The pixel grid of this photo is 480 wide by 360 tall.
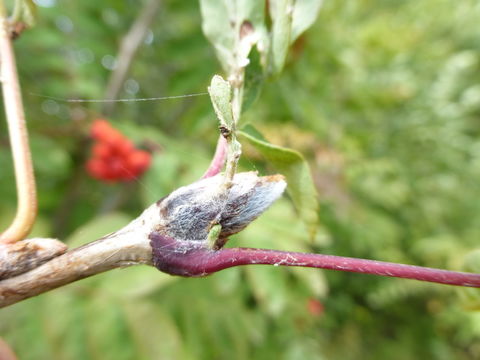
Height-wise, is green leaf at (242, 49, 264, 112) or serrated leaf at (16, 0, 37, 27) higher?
serrated leaf at (16, 0, 37, 27)

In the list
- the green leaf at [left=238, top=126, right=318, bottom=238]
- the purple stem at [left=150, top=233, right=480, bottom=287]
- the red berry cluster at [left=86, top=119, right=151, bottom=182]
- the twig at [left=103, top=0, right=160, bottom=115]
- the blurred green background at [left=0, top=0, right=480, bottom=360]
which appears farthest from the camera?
the twig at [left=103, top=0, right=160, bottom=115]

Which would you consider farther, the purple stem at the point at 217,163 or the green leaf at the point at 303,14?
the green leaf at the point at 303,14

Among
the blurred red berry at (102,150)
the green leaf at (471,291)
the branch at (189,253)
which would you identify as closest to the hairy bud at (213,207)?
the branch at (189,253)

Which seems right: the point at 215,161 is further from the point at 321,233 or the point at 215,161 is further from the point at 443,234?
the point at 443,234

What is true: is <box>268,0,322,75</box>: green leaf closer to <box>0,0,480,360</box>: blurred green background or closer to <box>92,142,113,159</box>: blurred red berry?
<box>0,0,480,360</box>: blurred green background

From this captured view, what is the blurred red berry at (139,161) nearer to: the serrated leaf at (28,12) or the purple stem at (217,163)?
the serrated leaf at (28,12)

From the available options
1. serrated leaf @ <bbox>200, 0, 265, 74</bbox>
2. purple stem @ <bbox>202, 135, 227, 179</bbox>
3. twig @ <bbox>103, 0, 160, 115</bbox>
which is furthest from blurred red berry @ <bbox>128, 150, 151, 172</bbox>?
purple stem @ <bbox>202, 135, 227, 179</bbox>
